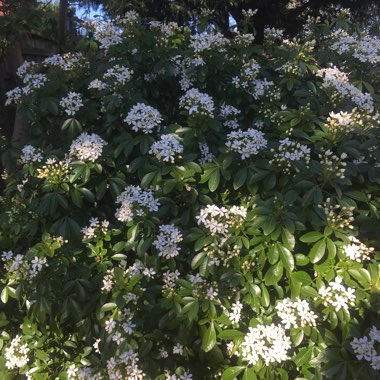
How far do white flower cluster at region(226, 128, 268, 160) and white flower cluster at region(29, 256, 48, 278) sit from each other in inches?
36.6

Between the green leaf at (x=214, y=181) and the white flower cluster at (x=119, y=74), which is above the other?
the white flower cluster at (x=119, y=74)

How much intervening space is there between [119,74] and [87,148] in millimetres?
454

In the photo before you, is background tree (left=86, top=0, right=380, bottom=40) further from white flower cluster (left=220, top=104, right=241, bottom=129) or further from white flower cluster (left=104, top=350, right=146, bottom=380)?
white flower cluster (left=104, top=350, right=146, bottom=380)

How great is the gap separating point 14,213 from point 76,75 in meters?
0.82

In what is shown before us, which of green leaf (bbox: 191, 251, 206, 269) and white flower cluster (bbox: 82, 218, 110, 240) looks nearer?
green leaf (bbox: 191, 251, 206, 269)

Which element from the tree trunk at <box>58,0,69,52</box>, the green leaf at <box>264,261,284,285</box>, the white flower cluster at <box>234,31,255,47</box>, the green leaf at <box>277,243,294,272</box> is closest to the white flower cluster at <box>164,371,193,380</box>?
the green leaf at <box>264,261,284,285</box>

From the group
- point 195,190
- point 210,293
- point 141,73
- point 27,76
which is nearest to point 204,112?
point 195,190

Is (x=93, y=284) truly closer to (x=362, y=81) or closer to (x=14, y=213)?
(x=14, y=213)

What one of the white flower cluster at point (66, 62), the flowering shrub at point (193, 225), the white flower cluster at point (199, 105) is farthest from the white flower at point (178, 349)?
the white flower cluster at point (66, 62)

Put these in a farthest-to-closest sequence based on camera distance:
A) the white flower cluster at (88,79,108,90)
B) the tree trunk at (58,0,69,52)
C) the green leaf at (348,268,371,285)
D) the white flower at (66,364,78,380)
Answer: the tree trunk at (58,0,69,52)
the white flower cluster at (88,79,108,90)
the white flower at (66,364,78,380)
the green leaf at (348,268,371,285)

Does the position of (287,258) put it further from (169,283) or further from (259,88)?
(259,88)

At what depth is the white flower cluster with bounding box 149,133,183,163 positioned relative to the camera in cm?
175

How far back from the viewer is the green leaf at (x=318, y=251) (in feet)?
5.08

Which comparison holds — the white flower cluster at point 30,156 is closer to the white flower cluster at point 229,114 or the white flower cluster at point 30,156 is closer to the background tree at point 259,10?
the white flower cluster at point 229,114
